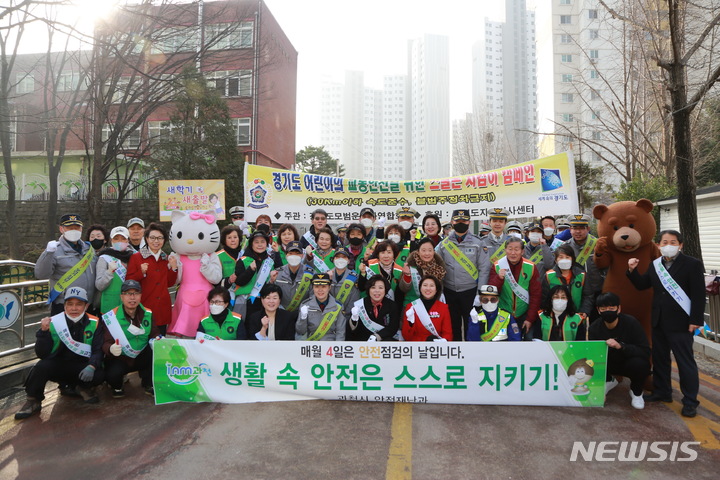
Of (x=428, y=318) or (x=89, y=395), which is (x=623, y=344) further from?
(x=89, y=395)

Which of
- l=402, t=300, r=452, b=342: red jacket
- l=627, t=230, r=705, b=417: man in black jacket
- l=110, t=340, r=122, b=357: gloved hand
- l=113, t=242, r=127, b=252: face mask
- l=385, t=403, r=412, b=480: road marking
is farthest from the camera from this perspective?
l=113, t=242, r=127, b=252: face mask

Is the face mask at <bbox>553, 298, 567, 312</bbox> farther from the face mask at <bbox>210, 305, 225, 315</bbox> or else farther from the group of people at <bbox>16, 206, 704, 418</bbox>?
the face mask at <bbox>210, 305, 225, 315</bbox>

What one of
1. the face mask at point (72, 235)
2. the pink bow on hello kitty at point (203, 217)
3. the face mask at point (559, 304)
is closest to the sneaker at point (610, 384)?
the face mask at point (559, 304)

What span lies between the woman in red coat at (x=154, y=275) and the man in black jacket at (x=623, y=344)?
15.3 feet

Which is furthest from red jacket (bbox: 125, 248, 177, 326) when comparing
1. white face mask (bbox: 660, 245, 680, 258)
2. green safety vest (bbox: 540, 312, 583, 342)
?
white face mask (bbox: 660, 245, 680, 258)

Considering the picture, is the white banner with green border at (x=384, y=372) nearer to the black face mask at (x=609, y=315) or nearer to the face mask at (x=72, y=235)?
the black face mask at (x=609, y=315)

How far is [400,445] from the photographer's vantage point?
Result: 3516mm

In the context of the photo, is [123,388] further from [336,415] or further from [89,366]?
[336,415]

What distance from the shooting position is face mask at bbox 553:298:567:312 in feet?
16.1

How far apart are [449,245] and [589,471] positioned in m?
3.06

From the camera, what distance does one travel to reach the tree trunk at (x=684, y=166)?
7.56 m

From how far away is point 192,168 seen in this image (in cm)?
1728

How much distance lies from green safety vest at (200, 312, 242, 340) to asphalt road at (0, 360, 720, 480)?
74 cm

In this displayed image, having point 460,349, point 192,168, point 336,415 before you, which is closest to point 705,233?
point 460,349
